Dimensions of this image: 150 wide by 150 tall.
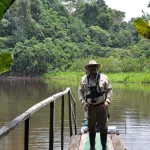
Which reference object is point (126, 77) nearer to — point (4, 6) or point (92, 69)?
point (92, 69)

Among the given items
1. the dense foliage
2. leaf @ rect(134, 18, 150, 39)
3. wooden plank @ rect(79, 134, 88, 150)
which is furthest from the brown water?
the dense foliage

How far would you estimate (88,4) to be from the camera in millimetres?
61969

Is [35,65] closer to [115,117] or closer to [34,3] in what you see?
[34,3]

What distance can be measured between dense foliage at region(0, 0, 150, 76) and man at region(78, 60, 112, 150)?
1534 inches

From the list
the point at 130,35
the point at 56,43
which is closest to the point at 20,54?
the point at 56,43

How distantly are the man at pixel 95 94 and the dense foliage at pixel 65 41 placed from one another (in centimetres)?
3896

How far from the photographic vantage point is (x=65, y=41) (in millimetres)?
55844

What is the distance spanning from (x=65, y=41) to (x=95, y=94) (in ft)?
166

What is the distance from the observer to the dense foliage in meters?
49.4

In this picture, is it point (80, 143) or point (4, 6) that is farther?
point (80, 143)

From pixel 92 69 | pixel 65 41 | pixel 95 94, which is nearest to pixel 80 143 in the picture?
pixel 95 94

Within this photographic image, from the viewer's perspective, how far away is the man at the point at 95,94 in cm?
543

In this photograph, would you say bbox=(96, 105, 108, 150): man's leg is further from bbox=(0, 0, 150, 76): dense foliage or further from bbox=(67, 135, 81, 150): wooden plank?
bbox=(0, 0, 150, 76): dense foliage

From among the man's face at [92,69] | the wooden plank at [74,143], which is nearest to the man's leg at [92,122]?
the wooden plank at [74,143]
